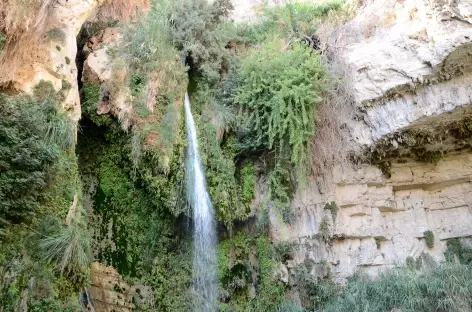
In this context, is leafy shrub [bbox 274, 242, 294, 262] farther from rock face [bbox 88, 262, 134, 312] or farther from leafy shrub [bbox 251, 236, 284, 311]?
rock face [bbox 88, 262, 134, 312]

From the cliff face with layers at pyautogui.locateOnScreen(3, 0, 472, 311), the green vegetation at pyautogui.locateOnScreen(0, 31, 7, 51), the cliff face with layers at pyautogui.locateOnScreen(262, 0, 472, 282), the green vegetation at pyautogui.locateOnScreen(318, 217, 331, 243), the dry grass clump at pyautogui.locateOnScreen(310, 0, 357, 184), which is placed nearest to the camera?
the green vegetation at pyautogui.locateOnScreen(0, 31, 7, 51)

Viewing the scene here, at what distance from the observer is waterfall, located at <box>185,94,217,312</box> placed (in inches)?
340

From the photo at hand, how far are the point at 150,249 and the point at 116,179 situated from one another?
5.00ft

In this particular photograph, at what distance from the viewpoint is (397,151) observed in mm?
9430

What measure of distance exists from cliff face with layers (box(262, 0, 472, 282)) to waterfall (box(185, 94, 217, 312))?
149cm

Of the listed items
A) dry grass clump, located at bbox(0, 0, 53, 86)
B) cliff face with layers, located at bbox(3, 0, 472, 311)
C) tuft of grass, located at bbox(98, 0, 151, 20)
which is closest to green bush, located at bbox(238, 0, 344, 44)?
cliff face with layers, located at bbox(3, 0, 472, 311)

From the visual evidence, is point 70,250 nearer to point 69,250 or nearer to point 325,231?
point 69,250

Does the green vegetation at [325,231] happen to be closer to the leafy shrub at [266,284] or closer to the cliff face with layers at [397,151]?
the cliff face with layers at [397,151]

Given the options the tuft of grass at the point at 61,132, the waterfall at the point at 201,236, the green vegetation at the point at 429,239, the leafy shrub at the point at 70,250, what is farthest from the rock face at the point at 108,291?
the green vegetation at the point at 429,239

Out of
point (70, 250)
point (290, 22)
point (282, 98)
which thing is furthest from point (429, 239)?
point (70, 250)

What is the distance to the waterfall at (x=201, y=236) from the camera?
8.64m

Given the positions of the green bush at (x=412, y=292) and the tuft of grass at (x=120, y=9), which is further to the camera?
the tuft of grass at (x=120, y=9)

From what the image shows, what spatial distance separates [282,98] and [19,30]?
15.4 ft

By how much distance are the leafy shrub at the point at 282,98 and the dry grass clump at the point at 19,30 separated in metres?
3.95
